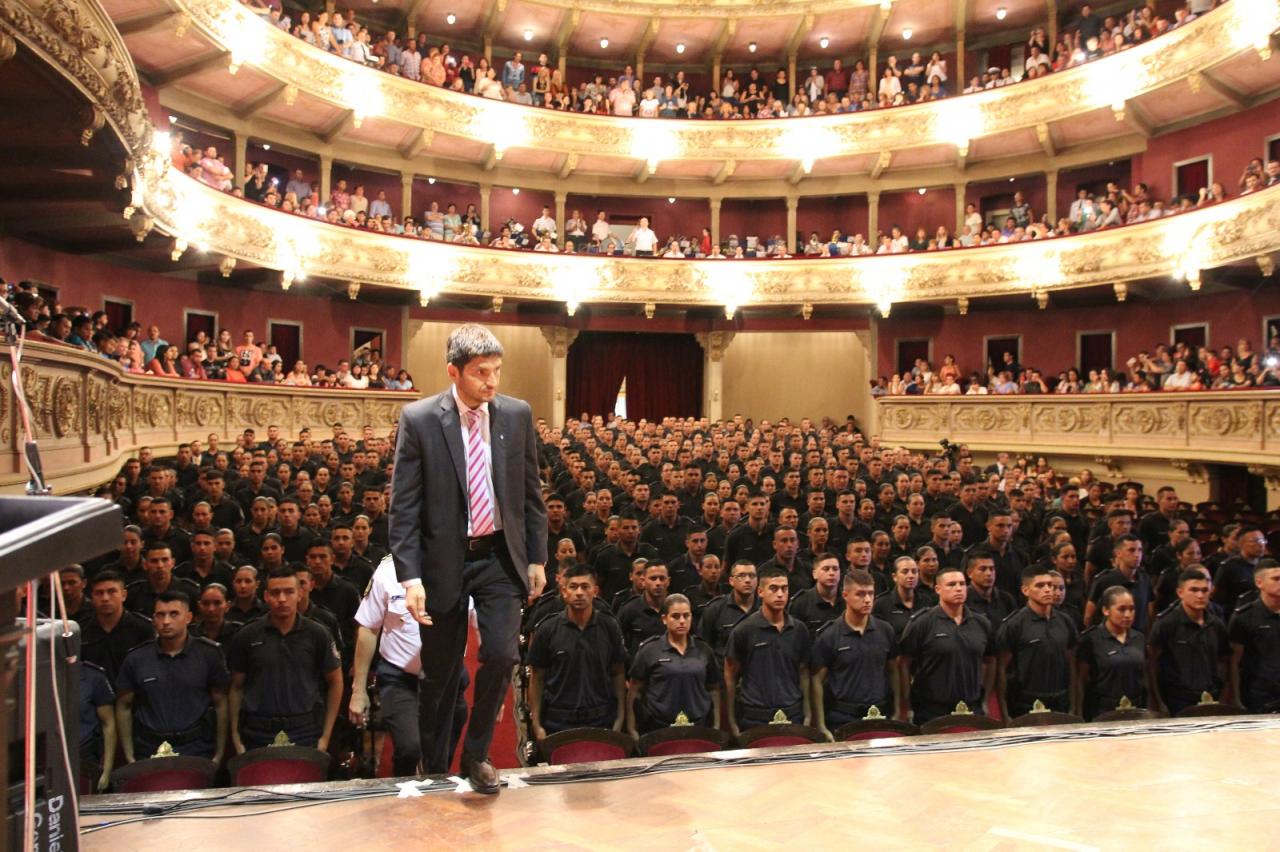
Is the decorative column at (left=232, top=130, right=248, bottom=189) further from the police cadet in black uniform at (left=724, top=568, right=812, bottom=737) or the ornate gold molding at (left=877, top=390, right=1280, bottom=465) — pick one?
the police cadet in black uniform at (left=724, top=568, right=812, bottom=737)

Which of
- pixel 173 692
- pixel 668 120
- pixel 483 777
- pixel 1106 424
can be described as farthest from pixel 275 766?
pixel 668 120

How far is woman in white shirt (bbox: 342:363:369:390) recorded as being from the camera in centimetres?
1832

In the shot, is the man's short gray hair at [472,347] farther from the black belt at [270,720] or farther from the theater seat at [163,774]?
the black belt at [270,720]

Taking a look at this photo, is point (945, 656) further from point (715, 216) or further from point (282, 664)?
point (715, 216)

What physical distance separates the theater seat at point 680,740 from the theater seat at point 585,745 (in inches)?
4.9

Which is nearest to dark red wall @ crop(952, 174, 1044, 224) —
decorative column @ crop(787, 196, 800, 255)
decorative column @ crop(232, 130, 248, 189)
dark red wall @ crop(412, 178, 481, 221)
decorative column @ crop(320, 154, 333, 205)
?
decorative column @ crop(787, 196, 800, 255)

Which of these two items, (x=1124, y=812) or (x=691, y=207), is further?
(x=691, y=207)

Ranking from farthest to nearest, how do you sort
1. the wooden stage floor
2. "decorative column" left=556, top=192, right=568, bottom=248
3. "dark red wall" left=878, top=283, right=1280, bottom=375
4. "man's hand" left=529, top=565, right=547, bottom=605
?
"decorative column" left=556, top=192, right=568, bottom=248, "dark red wall" left=878, top=283, right=1280, bottom=375, "man's hand" left=529, top=565, right=547, bottom=605, the wooden stage floor

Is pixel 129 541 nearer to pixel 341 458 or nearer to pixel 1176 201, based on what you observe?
pixel 341 458

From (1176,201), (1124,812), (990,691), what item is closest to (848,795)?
(1124,812)

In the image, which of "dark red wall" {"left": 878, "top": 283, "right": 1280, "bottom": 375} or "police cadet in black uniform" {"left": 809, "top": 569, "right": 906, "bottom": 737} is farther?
"dark red wall" {"left": 878, "top": 283, "right": 1280, "bottom": 375}

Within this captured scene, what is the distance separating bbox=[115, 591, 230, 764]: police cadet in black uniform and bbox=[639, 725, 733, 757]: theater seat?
85.2 inches

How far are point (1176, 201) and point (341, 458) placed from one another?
14.9 m

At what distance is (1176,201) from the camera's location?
54.9 feet
